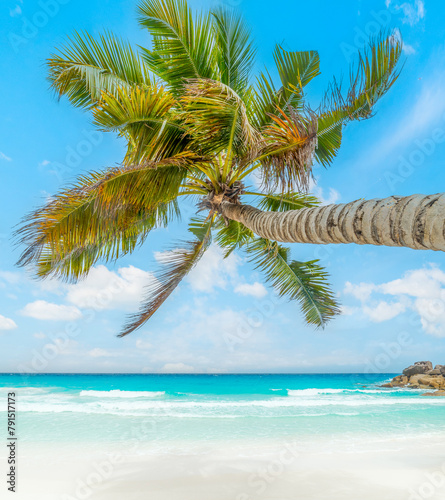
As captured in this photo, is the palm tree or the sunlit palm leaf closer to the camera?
the palm tree

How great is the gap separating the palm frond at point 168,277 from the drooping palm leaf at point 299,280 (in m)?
1.24

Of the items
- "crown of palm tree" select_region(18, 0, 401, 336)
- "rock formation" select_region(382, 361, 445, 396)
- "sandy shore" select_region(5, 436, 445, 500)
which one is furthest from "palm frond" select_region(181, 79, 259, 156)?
"rock formation" select_region(382, 361, 445, 396)

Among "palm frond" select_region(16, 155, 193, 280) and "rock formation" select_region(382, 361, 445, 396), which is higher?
"palm frond" select_region(16, 155, 193, 280)

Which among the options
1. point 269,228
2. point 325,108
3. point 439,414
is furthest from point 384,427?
point 325,108

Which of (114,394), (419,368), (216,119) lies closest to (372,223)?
(216,119)

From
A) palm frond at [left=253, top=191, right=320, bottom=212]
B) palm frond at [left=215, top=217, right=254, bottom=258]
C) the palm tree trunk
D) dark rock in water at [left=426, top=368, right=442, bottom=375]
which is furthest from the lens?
dark rock in water at [left=426, top=368, right=442, bottom=375]

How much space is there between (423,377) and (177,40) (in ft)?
93.0

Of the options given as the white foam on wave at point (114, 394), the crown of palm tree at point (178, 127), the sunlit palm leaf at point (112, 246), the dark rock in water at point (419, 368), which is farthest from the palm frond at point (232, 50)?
the dark rock in water at point (419, 368)

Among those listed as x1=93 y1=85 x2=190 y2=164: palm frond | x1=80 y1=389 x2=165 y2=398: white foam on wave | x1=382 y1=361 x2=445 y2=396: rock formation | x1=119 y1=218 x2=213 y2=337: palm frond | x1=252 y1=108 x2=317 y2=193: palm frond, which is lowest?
x1=80 y1=389 x2=165 y2=398: white foam on wave

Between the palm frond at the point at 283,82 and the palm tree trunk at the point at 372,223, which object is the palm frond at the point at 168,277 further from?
the palm tree trunk at the point at 372,223

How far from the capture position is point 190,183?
5.82 metres

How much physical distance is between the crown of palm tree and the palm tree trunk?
61cm

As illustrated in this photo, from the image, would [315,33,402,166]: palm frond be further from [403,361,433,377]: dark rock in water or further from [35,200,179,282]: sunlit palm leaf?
[403,361,433,377]: dark rock in water

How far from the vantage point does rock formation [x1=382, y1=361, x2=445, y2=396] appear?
2378 centimetres
